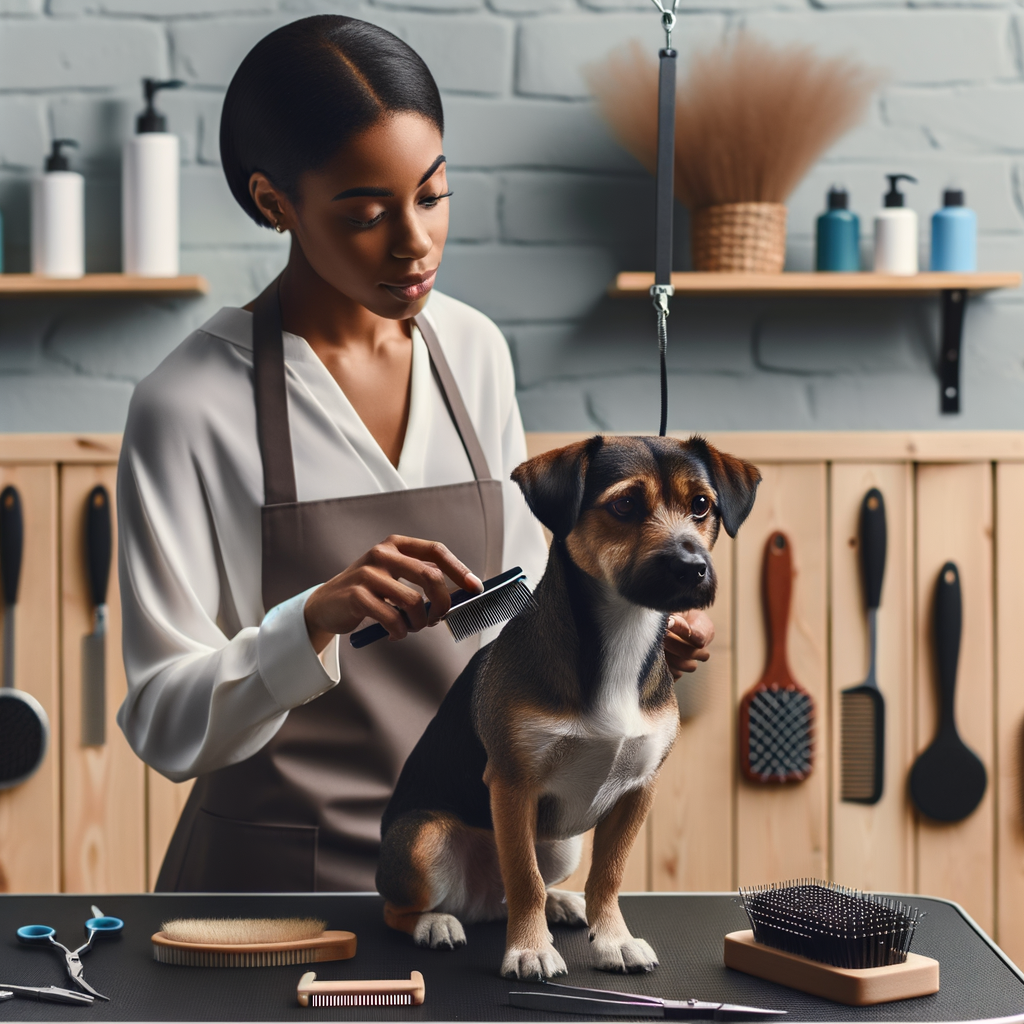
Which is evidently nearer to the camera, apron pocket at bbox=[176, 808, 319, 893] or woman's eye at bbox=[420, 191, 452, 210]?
woman's eye at bbox=[420, 191, 452, 210]

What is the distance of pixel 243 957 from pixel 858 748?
116 cm

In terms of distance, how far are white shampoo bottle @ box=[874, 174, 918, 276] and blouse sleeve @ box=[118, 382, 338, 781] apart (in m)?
1.11

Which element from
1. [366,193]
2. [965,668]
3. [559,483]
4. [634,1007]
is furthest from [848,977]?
[965,668]

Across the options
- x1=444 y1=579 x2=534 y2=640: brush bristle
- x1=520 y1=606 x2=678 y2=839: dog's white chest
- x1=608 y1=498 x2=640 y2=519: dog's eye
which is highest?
x1=608 y1=498 x2=640 y2=519: dog's eye

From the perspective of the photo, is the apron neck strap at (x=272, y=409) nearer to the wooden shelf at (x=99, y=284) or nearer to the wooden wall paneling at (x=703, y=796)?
→ the wooden shelf at (x=99, y=284)

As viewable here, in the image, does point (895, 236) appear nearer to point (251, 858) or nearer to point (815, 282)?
point (815, 282)

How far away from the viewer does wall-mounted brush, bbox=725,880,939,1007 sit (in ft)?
2.55

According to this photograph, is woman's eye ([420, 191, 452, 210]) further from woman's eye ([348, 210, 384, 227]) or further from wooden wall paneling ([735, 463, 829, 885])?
wooden wall paneling ([735, 463, 829, 885])

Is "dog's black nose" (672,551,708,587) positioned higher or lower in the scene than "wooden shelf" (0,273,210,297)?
lower

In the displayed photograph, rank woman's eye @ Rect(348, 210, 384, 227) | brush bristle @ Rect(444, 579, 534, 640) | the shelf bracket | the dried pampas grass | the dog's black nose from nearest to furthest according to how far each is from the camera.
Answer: the dog's black nose → brush bristle @ Rect(444, 579, 534, 640) → woman's eye @ Rect(348, 210, 384, 227) → the dried pampas grass → the shelf bracket

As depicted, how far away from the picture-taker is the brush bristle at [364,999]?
0.77 m

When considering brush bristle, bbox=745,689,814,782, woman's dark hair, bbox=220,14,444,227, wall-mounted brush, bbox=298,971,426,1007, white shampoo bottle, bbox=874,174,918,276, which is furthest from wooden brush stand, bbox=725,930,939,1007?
white shampoo bottle, bbox=874,174,918,276

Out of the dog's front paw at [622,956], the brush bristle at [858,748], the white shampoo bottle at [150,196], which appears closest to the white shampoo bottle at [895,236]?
the brush bristle at [858,748]

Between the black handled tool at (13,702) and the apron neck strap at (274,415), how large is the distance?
75 centimetres
